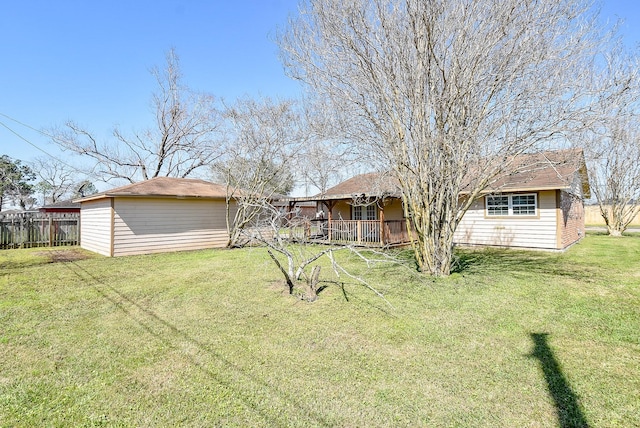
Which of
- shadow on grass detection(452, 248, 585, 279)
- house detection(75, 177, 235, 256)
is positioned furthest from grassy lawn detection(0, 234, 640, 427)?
house detection(75, 177, 235, 256)

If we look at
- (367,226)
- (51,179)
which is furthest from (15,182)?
(367,226)

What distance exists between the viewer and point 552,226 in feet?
35.1

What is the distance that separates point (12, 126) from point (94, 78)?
417 cm

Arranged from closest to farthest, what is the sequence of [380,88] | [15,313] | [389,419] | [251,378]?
[389,419] < [251,378] < [15,313] < [380,88]

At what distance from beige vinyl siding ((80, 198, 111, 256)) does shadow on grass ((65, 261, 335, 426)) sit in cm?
667

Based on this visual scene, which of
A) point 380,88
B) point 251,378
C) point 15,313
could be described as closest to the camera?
point 251,378

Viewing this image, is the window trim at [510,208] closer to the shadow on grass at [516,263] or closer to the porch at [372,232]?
the shadow on grass at [516,263]

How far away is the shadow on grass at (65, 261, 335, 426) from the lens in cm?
243

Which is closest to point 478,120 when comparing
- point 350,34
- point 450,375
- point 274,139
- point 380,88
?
point 380,88

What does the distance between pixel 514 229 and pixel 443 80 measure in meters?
7.80

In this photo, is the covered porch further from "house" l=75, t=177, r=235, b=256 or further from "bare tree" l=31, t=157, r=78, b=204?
"bare tree" l=31, t=157, r=78, b=204

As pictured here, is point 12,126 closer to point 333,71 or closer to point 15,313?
point 15,313

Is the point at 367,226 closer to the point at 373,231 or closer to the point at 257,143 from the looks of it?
the point at 373,231

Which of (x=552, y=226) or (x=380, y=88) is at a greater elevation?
(x=380, y=88)
